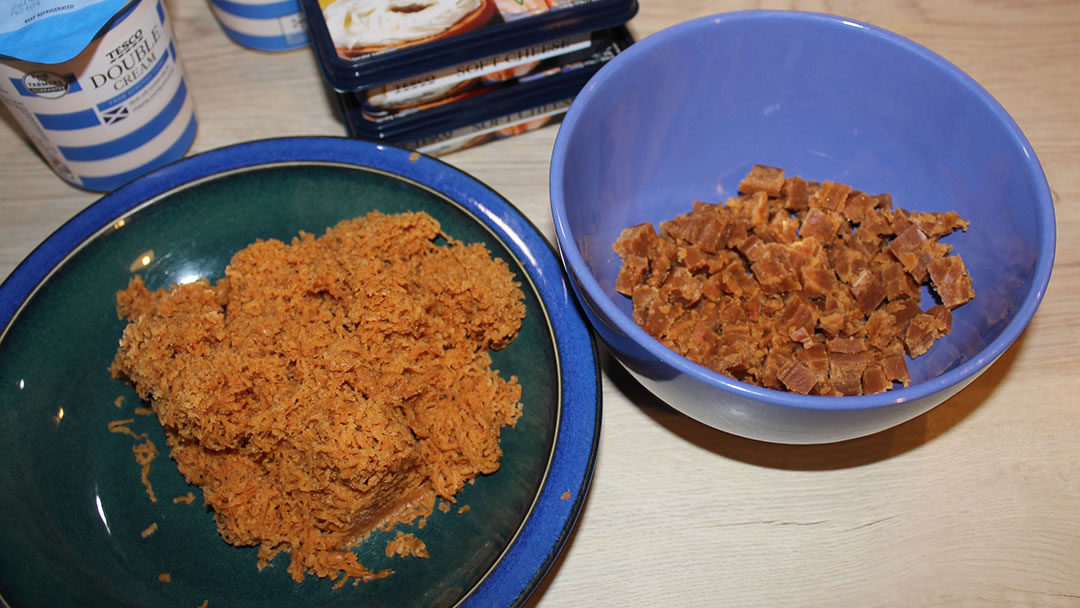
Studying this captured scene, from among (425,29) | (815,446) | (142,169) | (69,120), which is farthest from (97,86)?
(815,446)

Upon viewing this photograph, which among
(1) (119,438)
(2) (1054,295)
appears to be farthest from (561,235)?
(2) (1054,295)

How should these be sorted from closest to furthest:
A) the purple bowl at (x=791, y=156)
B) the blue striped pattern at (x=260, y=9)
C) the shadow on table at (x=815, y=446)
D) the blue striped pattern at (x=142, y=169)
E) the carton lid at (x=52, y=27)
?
the purple bowl at (x=791, y=156) < the carton lid at (x=52, y=27) < the shadow on table at (x=815, y=446) < the blue striped pattern at (x=142, y=169) < the blue striped pattern at (x=260, y=9)

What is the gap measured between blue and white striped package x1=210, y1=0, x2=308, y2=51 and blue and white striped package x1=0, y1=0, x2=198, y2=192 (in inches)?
7.0

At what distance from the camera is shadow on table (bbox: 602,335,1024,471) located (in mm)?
1178

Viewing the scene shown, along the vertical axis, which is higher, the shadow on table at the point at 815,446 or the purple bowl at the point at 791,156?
the purple bowl at the point at 791,156

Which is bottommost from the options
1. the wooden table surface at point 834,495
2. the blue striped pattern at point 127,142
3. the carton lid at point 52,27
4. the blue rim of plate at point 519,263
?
the wooden table surface at point 834,495

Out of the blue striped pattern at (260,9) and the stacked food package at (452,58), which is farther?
the blue striped pattern at (260,9)

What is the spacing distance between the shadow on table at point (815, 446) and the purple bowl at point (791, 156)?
4.9 inches

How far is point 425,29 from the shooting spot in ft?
4.17

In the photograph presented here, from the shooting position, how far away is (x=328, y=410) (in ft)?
3.27

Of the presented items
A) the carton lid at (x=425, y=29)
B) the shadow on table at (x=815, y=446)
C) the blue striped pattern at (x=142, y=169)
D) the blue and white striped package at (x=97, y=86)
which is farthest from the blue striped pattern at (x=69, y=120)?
the shadow on table at (x=815, y=446)

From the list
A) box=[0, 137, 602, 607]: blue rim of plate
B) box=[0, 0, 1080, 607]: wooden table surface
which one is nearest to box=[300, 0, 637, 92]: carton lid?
box=[0, 137, 602, 607]: blue rim of plate

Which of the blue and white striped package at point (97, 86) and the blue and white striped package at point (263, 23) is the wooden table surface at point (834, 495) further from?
the blue and white striped package at point (263, 23)

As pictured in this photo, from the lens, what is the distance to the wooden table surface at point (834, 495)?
1.08 m
